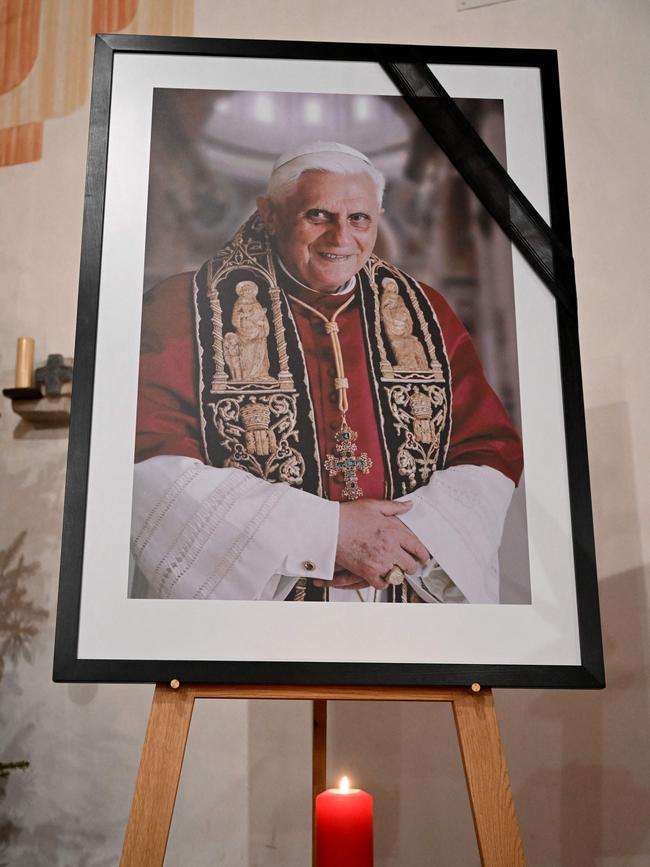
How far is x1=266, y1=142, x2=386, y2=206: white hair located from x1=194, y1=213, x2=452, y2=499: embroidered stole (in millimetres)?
89

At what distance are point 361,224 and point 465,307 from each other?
248 millimetres

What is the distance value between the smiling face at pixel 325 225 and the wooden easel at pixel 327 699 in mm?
701

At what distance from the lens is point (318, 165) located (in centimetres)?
156

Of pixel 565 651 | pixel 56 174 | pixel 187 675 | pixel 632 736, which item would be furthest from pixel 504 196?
pixel 56 174

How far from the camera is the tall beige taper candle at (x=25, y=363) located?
2184 mm

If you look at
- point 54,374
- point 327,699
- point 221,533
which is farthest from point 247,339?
point 54,374

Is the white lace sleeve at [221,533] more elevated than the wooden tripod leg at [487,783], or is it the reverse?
the white lace sleeve at [221,533]

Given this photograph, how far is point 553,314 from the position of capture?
1.47 metres

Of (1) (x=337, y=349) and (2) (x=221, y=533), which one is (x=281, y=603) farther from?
(1) (x=337, y=349)

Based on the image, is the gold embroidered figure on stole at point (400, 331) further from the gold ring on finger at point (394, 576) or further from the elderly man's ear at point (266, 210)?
the gold ring on finger at point (394, 576)

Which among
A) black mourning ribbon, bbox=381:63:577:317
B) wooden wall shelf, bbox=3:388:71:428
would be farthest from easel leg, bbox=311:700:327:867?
wooden wall shelf, bbox=3:388:71:428

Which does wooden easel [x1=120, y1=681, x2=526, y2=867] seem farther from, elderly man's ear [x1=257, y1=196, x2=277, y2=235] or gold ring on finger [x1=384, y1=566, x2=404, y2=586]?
elderly man's ear [x1=257, y1=196, x2=277, y2=235]

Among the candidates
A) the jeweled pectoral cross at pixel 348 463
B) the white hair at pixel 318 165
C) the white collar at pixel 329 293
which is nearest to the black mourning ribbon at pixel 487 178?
the white hair at pixel 318 165

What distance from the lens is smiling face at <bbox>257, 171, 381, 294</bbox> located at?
1.51m
